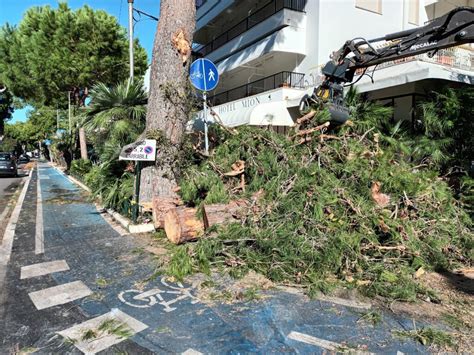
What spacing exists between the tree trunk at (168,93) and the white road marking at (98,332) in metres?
3.92

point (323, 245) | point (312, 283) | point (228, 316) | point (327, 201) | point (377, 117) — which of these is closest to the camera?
point (228, 316)

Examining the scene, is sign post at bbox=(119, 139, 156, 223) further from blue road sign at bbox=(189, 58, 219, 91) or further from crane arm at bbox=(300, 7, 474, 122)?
crane arm at bbox=(300, 7, 474, 122)

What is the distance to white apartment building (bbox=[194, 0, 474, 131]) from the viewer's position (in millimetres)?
11094

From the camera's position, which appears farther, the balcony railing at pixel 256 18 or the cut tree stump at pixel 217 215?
the balcony railing at pixel 256 18

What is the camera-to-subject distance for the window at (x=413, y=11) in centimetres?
1695

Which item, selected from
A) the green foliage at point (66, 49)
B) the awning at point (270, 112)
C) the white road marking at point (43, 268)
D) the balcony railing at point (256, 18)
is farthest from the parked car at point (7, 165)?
the white road marking at point (43, 268)

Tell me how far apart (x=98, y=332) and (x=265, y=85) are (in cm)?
1767

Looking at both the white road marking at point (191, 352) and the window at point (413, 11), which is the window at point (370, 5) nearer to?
the window at point (413, 11)

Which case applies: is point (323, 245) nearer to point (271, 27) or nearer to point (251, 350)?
point (251, 350)

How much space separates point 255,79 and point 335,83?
1399 centimetres

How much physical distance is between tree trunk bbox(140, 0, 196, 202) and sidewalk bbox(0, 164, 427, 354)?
89.8 inches

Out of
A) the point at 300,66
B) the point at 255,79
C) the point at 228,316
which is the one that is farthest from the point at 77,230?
the point at 255,79

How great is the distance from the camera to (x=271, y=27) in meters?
16.2

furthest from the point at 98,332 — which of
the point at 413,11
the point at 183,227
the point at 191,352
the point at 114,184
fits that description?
the point at 413,11
